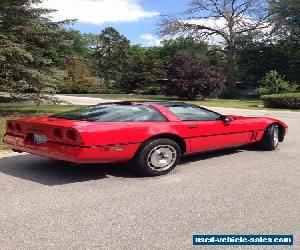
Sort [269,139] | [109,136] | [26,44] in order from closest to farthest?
1. [109,136]
2. [269,139]
3. [26,44]

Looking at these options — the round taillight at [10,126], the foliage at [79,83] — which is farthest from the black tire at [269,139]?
the foliage at [79,83]

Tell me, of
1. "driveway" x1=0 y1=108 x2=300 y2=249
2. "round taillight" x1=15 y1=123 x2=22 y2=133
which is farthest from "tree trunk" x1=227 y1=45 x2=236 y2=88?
"round taillight" x1=15 y1=123 x2=22 y2=133

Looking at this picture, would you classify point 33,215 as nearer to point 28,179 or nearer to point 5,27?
point 28,179

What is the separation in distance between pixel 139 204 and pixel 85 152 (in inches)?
45.9

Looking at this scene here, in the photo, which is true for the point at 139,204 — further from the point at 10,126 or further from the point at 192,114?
the point at 10,126

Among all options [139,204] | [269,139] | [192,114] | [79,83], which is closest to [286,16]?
[79,83]

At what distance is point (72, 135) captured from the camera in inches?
209

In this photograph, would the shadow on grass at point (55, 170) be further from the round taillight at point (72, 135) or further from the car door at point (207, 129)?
the round taillight at point (72, 135)

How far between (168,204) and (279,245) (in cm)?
138

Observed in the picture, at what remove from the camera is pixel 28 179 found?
553 centimetres

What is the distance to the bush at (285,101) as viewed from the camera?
23.7 metres

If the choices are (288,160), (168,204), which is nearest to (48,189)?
(168,204)

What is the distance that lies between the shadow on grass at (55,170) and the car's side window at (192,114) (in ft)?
2.49

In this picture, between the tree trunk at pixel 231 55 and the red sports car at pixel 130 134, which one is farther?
the tree trunk at pixel 231 55
